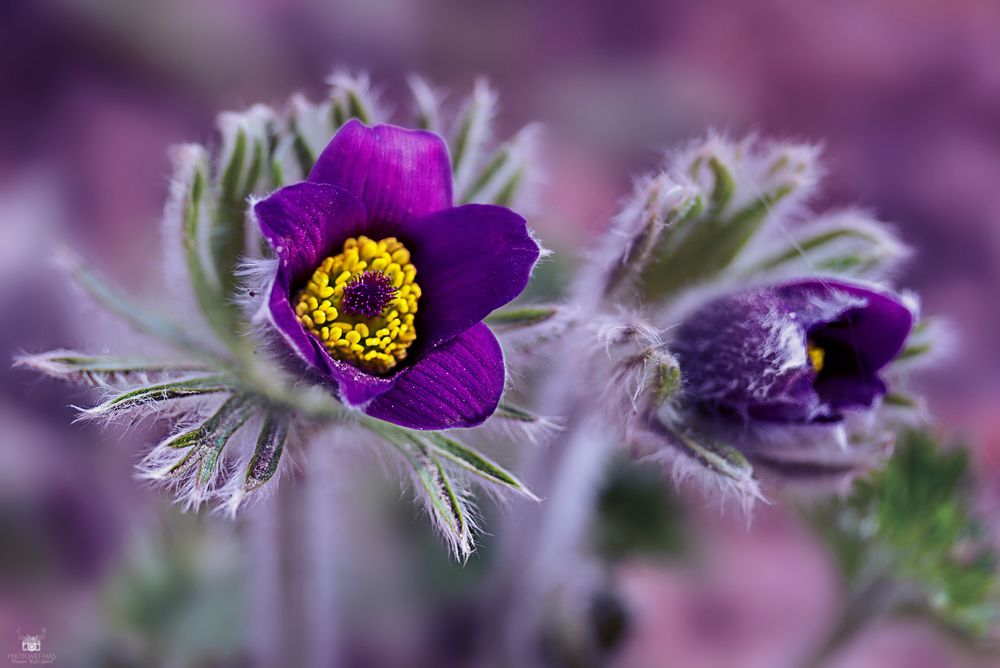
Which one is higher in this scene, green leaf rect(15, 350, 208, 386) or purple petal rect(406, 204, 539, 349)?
purple petal rect(406, 204, 539, 349)

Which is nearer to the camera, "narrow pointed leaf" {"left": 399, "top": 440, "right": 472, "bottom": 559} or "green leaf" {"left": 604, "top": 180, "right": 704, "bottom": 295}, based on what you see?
"narrow pointed leaf" {"left": 399, "top": 440, "right": 472, "bottom": 559}

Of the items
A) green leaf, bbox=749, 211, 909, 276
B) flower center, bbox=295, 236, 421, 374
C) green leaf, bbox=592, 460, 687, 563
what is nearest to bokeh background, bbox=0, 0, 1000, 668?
green leaf, bbox=592, 460, 687, 563

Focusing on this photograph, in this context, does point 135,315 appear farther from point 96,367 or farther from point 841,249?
point 841,249

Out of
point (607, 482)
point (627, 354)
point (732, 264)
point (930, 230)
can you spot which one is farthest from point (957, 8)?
point (627, 354)

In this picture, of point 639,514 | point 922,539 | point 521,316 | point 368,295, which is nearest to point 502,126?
point 639,514

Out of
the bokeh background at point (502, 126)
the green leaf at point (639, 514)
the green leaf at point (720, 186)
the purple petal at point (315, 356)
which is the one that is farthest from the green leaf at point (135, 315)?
the green leaf at point (639, 514)
